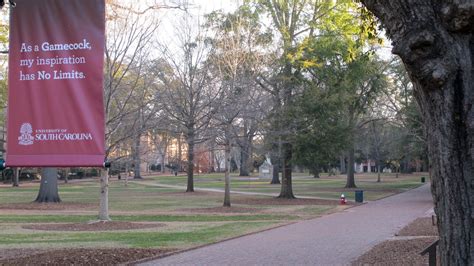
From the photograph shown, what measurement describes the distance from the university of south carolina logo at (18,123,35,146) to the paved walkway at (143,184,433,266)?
5.97 meters

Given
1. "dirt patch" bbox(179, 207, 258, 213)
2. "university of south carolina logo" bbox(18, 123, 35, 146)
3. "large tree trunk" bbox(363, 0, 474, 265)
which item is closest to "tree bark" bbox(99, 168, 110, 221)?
"dirt patch" bbox(179, 207, 258, 213)

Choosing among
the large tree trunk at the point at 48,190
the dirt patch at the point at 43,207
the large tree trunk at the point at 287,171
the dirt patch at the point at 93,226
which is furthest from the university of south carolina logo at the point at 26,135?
the large tree trunk at the point at 48,190

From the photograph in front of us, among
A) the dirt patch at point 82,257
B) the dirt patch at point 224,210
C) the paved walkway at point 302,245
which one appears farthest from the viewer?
the dirt patch at point 224,210

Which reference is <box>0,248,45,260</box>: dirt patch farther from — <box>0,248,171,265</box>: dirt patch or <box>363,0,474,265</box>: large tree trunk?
<box>363,0,474,265</box>: large tree trunk

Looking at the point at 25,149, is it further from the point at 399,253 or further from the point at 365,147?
the point at 365,147

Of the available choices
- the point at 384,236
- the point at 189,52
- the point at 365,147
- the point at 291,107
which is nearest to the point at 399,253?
the point at 384,236

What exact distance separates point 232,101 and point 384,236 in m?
11.2

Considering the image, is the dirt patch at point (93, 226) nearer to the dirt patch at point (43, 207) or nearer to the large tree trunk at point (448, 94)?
the dirt patch at point (43, 207)

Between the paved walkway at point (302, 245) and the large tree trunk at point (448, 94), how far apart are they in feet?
21.2

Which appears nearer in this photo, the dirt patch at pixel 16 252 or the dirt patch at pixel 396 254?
the dirt patch at pixel 396 254

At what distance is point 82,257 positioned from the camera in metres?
10.5

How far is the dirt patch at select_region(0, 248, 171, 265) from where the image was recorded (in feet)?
33.0

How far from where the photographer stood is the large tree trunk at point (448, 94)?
15.6ft

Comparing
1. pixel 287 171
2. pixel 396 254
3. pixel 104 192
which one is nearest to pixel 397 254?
pixel 396 254
